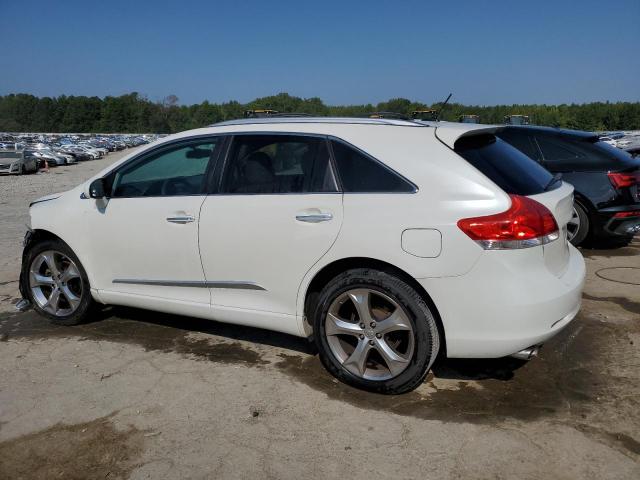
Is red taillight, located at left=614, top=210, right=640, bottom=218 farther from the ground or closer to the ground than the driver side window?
closer to the ground

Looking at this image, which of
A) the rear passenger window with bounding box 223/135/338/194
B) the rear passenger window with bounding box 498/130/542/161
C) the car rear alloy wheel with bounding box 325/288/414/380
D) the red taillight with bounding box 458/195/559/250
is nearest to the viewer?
the red taillight with bounding box 458/195/559/250

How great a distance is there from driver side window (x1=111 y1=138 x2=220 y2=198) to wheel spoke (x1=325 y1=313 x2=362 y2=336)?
1384mm

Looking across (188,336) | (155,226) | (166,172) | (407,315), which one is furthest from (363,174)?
(188,336)

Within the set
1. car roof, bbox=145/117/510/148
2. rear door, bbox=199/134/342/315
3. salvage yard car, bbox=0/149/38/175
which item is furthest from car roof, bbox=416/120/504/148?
salvage yard car, bbox=0/149/38/175

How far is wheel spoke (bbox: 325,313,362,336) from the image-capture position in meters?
3.37

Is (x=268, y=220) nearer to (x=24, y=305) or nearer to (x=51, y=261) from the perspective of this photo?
(x=51, y=261)

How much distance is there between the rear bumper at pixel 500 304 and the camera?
9.71ft

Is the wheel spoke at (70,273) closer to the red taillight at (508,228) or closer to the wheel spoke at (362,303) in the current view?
the wheel spoke at (362,303)

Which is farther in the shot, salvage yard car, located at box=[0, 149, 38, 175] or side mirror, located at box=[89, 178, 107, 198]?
salvage yard car, located at box=[0, 149, 38, 175]

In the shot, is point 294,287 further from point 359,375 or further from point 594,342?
point 594,342

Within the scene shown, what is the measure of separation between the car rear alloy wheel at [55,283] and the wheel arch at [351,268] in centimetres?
208

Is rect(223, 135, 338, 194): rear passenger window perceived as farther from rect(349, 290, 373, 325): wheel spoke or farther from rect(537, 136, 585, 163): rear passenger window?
rect(537, 136, 585, 163): rear passenger window

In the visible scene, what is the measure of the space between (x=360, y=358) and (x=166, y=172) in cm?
214

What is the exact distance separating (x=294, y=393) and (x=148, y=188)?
196cm
